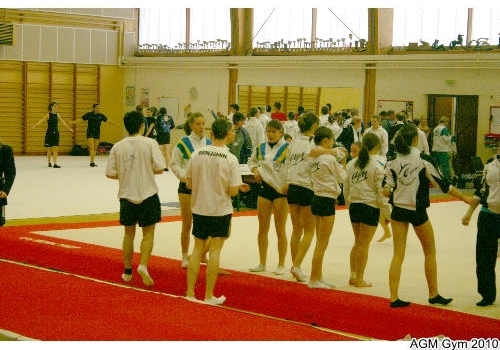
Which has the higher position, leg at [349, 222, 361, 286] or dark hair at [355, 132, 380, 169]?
dark hair at [355, 132, 380, 169]

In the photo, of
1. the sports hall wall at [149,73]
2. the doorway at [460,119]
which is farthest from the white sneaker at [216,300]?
the doorway at [460,119]

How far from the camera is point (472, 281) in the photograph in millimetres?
8055

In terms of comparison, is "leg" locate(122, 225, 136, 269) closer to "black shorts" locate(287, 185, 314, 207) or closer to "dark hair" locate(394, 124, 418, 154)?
"black shorts" locate(287, 185, 314, 207)

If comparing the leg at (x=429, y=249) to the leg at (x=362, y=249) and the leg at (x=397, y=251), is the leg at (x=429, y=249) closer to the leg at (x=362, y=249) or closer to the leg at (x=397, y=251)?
the leg at (x=397, y=251)

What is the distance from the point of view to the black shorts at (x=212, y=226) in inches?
273

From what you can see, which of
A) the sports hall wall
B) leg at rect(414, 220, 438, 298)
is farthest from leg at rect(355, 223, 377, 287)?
the sports hall wall

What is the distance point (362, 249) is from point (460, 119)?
12515 mm

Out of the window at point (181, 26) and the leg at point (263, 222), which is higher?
the window at point (181, 26)

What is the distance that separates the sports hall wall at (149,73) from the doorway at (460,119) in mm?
319

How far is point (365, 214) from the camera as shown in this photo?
24.5 feet

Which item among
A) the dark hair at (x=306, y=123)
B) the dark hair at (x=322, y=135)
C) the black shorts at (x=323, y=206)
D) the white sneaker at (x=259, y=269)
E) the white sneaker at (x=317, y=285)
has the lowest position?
the white sneaker at (x=259, y=269)

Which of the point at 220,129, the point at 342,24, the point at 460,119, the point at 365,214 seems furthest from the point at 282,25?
the point at 220,129

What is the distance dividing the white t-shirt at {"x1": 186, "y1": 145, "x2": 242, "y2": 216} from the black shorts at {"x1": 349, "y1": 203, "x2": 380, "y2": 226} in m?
1.21

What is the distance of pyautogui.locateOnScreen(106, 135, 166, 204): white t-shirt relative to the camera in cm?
745
